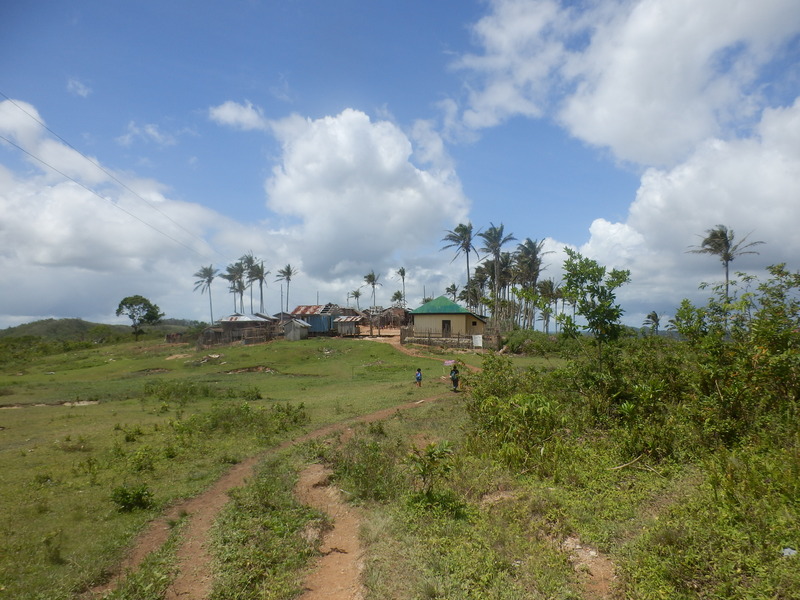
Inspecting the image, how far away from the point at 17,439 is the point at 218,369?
19.8 meters

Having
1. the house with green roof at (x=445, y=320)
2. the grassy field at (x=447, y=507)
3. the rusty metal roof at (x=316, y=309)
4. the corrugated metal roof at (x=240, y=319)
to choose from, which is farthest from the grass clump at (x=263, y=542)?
the rusty metal roof at (x=316, y=309)

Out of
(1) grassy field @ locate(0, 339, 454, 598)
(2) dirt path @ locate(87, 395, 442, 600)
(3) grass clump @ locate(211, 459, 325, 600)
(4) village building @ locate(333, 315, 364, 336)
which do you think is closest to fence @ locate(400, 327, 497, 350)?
(1) grassy field @ locate(0, 339, 454, 598)

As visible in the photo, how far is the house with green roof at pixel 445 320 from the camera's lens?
45781mm

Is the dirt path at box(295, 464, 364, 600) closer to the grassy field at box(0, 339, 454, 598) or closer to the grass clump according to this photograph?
the grass clump

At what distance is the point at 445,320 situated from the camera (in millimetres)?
46188

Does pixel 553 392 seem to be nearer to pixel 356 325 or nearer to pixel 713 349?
pixel 713 349

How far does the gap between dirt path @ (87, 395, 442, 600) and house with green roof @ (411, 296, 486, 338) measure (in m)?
36.0

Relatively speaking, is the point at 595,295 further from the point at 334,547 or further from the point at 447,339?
the point at 447,339

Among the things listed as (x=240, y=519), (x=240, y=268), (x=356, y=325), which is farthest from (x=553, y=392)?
(x=240, y=268)

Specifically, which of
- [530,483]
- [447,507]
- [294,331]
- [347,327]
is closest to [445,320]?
[347,327]

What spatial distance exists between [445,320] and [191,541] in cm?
4015

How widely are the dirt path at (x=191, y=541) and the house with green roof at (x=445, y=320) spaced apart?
118 feet

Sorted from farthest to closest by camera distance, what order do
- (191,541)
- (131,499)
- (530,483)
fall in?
(131,499)
(530,483)
(191,541)

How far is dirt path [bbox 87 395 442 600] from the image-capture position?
18.4 ft
